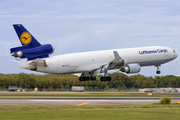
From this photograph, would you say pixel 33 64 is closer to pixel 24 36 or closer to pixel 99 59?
pixel 24 36

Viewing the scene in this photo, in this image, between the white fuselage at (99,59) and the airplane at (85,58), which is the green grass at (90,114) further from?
the white fuselage at (99,59)

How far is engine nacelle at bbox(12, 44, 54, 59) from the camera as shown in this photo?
48.9 meters

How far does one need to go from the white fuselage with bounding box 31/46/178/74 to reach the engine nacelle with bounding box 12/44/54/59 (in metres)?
1.50

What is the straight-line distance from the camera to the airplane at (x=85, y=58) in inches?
1971

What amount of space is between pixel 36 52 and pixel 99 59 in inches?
486

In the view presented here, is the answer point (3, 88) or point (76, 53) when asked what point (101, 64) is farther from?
point (3, 88)

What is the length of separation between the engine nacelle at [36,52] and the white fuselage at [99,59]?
1.50 metres

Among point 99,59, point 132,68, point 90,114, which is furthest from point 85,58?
point 90,114

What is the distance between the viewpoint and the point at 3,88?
314 feet

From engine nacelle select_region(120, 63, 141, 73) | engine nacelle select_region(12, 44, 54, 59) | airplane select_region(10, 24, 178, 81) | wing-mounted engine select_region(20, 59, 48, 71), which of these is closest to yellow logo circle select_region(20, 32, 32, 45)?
airplane select_region(10, 24, 178, 81)

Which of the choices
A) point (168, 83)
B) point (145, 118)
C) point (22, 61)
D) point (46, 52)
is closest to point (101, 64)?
point (46, 52)

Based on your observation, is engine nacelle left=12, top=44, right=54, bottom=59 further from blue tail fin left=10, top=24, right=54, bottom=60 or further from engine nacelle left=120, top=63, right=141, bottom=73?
engine nacelle left=120, top=63, right=141, bottom=73

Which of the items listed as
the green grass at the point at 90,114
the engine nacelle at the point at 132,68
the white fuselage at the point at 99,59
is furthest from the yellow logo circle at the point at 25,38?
the green grass at the point at 90,114

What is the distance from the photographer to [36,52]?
1973 inches
